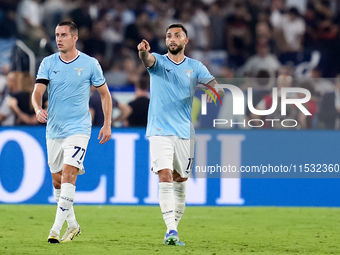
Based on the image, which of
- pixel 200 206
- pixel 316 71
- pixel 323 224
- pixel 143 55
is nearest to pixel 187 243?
pixel 143 55

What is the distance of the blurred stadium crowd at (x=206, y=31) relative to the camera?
16.7 meters

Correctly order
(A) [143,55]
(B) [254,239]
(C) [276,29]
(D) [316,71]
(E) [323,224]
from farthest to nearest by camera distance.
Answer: (C) [276,29], (D) [316,71], (E) [323,224], (B) [254,239], (A) [143,55]

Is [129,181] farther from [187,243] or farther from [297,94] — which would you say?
[187,243]

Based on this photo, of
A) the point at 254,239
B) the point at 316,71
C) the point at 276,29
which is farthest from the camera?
the point at 276,29

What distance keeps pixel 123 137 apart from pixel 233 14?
6.60 m

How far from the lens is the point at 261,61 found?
1691 centimetres

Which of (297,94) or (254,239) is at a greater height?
(297,94)

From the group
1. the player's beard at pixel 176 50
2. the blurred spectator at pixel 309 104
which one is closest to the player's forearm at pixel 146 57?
the player's beard at pixel 176 50

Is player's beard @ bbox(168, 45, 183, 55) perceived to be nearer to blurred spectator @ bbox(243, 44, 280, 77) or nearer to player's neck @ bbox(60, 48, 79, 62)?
player's neck @ bbox(60, 48, 79, 62)

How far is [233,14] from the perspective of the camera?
59.6 feet

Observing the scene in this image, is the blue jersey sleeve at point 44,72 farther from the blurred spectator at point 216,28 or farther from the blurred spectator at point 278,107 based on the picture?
the blurred spectator at point 216,28

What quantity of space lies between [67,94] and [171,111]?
1066 millimetres

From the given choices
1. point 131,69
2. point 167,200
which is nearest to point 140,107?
point 131,69

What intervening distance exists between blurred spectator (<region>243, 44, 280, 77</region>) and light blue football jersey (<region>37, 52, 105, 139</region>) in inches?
344
